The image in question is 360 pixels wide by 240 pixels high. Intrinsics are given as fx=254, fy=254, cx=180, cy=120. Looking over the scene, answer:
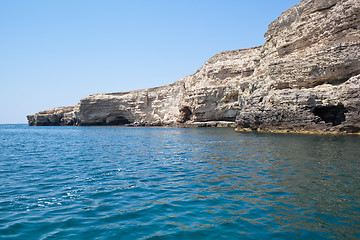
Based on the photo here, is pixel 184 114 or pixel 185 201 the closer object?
pixel 185 201

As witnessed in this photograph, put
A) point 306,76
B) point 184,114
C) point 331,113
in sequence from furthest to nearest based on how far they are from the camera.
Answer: point 184,114 < point 306,76 < point 331,113

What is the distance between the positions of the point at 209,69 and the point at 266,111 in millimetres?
28235

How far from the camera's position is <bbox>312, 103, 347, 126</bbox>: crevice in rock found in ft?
82.5

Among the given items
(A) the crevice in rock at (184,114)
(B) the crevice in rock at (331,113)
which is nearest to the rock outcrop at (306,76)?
(B) the crevice in rock at (331,113)

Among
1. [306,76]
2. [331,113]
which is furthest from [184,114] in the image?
[331,113]

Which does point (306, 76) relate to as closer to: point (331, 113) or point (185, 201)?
point (331, 113)

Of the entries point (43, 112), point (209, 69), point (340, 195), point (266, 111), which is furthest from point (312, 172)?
point (43, 112)

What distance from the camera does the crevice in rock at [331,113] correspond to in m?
25.1

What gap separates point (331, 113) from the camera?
86.3ft

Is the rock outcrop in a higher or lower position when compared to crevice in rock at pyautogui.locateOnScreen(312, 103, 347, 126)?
higher

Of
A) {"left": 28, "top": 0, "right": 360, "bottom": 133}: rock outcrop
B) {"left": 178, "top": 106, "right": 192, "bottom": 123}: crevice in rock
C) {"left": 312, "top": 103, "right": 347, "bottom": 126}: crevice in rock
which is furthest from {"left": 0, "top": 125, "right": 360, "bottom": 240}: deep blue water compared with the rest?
{"left": 178, "top": 106, "right": 192, "bottom": 123}: crevice in rock

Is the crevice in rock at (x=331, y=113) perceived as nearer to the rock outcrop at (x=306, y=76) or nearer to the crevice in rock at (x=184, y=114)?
the rock outcrop at (x=306, y=76)

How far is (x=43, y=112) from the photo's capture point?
303 feet

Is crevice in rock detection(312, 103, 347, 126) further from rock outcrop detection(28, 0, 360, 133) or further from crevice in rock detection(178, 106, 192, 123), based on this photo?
crevice in rock detection(178, 106, 192, 123)
